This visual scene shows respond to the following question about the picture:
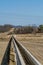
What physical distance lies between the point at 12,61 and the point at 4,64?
529 centimetres

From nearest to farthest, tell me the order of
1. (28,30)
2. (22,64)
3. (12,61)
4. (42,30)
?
(22,64), (12,61), (42,30), (28,30)

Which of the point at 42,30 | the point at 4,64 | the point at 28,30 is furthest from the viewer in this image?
the point at 28,30

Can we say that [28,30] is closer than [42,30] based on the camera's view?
No

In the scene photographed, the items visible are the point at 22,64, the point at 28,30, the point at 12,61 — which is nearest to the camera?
the point at 22,64

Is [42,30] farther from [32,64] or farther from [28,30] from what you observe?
[32,64]

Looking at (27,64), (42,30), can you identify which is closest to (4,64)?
(27,64)

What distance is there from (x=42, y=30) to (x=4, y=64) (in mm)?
152523

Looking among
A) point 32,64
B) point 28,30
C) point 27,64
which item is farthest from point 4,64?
point 28,30

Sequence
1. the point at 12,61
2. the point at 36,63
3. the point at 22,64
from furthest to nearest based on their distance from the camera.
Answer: the point at 12,61 < the point at 22,64 < the point at 36,63

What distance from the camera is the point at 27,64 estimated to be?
1145 cm

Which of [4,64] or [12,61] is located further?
[12,61]

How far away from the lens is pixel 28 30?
191 m

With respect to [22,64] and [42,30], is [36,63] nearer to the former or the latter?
[22,64]

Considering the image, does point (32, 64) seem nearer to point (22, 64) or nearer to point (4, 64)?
point (22, 64)
